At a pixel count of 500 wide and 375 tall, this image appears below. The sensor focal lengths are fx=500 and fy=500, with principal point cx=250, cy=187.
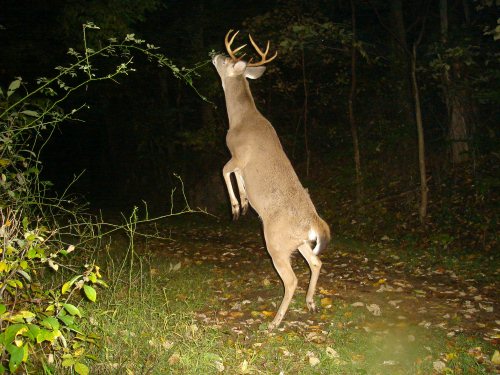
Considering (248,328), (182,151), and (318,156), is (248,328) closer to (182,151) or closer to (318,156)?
(318,156)

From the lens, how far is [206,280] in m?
7.54

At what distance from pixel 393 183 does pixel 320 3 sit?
519 centimetres

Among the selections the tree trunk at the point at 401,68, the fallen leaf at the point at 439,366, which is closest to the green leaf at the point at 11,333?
the fallen leaf at the point at 439,366

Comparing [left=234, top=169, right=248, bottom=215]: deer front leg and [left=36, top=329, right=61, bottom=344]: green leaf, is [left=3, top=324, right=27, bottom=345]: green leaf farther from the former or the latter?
[left=234, top=169, right=248, bottom=215]: deer front leg

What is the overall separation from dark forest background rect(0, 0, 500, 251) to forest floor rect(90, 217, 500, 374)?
223 cm

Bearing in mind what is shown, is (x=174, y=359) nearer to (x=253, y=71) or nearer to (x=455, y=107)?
(x=253, y=71)

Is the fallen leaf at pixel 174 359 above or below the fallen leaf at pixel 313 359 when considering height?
above

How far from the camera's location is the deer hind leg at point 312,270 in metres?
6.31

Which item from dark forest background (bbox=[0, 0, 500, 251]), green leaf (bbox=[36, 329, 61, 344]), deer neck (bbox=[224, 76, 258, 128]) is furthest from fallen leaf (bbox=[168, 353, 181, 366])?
dark forest background (bbox=[0, 0, 500, 251])

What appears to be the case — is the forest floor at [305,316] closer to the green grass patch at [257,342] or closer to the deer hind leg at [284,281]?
the green grass patch at [257,342]

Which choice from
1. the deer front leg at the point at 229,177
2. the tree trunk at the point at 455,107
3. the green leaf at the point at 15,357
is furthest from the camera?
the tree trunk at the point at 455,107

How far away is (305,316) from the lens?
6180 millimetres

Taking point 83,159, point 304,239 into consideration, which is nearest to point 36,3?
point 304,239

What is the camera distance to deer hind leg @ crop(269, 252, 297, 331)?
5.85 m
